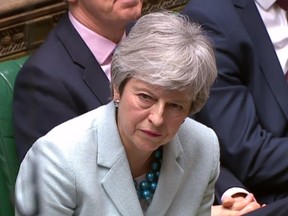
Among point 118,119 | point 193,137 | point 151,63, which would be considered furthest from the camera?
point 193,137

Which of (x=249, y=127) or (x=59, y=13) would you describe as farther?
(x=59, y=13)

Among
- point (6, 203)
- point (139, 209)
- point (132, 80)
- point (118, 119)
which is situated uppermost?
point (132, 80)

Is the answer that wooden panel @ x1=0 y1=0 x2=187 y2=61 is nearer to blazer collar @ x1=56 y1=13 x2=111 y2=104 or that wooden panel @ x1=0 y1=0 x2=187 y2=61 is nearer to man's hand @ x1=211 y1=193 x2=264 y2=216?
blazer collar @ x1=56 y1=13 x2=111 y2=104

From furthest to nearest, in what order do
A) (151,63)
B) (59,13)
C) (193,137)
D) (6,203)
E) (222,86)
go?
(59,13)
(222,86)
(6,203)
(193,137)
(151,63)

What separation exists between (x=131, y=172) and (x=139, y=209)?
0.28ft

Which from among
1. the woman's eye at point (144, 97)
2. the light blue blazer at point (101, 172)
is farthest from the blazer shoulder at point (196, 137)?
the woman's eye at point (144, 97)

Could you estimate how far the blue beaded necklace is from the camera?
180 cm

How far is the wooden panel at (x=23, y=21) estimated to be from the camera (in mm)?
2293

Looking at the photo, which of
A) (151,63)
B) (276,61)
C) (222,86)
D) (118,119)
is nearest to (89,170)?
(118,119)

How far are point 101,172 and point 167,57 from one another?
11.5 inches

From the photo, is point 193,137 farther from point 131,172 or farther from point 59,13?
point 59,13

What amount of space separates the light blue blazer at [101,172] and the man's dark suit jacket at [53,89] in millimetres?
190

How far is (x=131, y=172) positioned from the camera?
1.79 metres

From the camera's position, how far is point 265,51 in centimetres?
226
